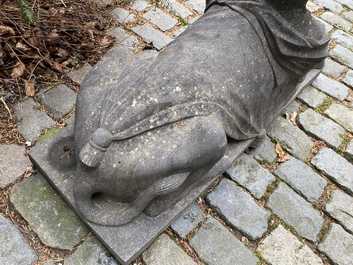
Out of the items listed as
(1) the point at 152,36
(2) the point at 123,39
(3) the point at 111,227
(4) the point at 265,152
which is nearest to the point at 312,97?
(4) the point at 265,152

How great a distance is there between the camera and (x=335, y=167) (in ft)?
9.52

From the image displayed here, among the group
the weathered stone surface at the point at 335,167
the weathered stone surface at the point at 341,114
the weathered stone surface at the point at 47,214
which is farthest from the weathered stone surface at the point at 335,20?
the weathered stone surface at the point at 47,214

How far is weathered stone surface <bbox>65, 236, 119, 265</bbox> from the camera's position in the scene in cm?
210

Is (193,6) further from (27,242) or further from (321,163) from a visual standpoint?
(27,242)

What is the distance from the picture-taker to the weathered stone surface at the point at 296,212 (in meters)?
2.48

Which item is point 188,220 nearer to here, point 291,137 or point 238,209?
point 238,209

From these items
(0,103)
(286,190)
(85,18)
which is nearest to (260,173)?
(286,190)

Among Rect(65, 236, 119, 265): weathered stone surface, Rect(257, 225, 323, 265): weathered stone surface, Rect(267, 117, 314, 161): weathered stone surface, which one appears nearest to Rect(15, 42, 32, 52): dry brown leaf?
Rect(65, 236, 119, 265): weathered stone surface

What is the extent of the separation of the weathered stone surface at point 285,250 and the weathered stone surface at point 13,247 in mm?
1460

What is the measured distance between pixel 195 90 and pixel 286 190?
46.9 inches

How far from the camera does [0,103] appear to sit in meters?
2.80

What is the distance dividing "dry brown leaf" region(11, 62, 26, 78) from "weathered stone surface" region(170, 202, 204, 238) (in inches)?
71.5

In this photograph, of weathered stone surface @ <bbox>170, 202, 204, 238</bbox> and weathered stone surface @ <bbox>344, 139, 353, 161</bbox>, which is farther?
weathered stone surface @ <bbox>344, 139, 353, 161</bbox>

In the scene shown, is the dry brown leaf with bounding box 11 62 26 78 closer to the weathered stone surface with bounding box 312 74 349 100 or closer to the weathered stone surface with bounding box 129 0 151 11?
the weathered stone surface with bounding box 129 0 151 11
